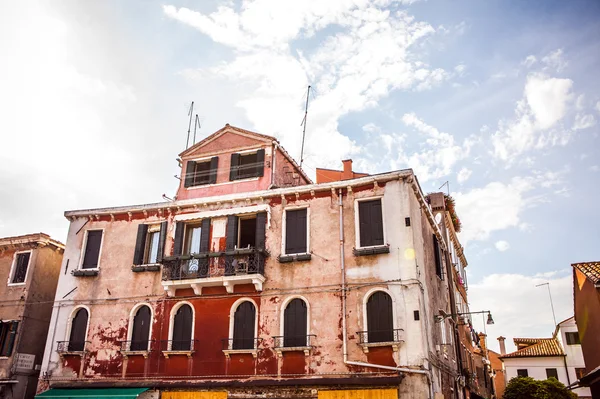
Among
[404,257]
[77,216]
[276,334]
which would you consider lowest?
[276,334]

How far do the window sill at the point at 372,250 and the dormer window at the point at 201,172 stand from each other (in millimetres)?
7592

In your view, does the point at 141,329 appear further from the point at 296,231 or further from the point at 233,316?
the point at 296,231

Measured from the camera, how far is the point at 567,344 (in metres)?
45.3

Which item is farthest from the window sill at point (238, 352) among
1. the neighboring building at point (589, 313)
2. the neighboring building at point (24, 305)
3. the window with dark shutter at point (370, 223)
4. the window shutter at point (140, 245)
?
the neighboring building at point (589, 313)

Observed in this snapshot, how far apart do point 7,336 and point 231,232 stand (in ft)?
41.2

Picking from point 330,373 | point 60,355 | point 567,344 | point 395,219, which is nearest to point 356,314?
point 330,373

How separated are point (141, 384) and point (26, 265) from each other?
10.1 m

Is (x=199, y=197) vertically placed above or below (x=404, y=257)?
above

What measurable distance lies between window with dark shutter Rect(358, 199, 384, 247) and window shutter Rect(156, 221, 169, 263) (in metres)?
8.52

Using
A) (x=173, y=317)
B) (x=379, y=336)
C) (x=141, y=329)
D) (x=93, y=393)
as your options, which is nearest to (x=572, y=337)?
(x=379, y=336)

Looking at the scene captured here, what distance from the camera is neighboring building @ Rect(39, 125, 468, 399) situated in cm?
1769

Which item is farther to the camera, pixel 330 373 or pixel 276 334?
pixel 276 334

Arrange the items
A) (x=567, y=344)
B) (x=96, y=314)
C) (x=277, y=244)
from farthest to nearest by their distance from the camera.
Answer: (x=567, y=344)
(x=96, y=314)
(x=277, y=244)

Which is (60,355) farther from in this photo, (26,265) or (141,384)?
(26,265)
